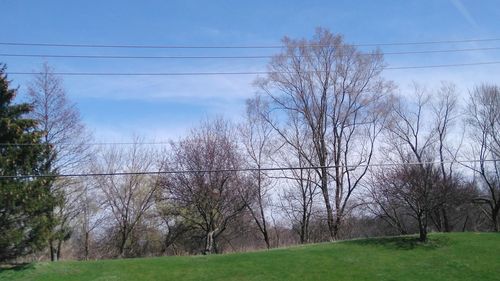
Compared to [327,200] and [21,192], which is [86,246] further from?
[21,192]

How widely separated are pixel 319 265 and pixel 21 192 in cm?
1180

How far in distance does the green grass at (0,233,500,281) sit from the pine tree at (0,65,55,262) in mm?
1300

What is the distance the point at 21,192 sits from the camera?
19.0 metres

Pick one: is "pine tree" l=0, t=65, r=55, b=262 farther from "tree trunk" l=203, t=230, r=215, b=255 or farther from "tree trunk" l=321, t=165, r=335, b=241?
"tree trunk" l=321, t=165, r=335, b=241

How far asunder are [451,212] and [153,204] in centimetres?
2435

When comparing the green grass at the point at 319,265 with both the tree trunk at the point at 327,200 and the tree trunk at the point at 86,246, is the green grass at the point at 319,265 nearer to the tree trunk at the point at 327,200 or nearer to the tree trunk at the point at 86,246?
the tree trunk at the point at 327,200

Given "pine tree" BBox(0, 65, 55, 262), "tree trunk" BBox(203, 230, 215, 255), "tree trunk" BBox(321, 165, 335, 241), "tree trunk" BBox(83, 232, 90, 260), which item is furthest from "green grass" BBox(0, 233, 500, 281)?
"tree trunk" BBox(83, 232, 90, 260)

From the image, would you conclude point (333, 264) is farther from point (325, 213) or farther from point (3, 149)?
point (325, 213)

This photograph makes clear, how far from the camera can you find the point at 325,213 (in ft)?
→ 122

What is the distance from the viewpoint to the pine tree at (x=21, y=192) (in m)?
19.0

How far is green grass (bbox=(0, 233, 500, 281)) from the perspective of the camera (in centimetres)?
1930

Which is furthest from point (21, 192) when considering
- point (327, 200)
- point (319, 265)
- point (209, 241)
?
point (327, 200)

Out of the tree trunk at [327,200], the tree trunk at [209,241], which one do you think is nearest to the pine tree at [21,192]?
the tree trunk at [209,241]

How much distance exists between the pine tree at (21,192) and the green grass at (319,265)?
4.26 ft
